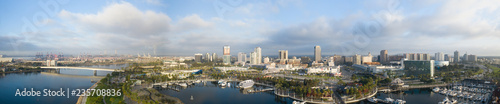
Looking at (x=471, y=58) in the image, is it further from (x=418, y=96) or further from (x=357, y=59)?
(x=418, y=96)

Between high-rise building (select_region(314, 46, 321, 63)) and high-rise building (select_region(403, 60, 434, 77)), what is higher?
high-rise building (select_region(314, 46, 321, 63))

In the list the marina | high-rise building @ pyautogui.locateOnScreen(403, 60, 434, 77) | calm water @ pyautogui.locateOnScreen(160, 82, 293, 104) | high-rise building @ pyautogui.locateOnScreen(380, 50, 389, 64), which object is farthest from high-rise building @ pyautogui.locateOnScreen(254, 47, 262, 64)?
calm water @ pyautogui.locateOnScreen(160, 82, 293, 104)

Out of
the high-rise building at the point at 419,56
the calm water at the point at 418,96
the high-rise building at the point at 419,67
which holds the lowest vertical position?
the calm water at the point at 418,96

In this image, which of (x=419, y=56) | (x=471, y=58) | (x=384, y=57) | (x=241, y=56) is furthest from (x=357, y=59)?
(x=241, y=56)

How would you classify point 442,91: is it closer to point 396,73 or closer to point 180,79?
point 396,73

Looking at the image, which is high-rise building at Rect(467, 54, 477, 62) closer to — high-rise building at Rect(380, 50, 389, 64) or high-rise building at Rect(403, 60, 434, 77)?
high-rise building at Rect(380, 50, 389, 64)

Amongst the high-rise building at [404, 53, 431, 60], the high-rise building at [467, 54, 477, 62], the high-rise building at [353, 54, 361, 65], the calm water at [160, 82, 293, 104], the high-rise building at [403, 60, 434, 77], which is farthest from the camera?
the high-rise building at [404, 53, 431, 60]

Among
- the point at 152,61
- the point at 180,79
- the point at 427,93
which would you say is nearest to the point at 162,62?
the point at 152,61

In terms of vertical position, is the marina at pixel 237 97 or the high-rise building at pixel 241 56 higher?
the high-rise building at pixel 241 56

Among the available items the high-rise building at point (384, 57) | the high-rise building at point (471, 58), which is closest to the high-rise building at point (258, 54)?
the high-rise building at point (384, 57)

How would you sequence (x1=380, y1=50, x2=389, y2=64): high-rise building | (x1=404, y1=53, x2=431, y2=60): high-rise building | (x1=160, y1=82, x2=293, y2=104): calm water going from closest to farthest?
1. (x1=160, y1=82, x2=293, y2=104): calm water
2. (x1=404, y1=53, x2=431, y2=60): high-rise building
3. (x1=380, y1=50, x2=389, y2=64): high-rise building

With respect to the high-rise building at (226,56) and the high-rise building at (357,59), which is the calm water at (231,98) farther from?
the high-rise building at (357,59)
